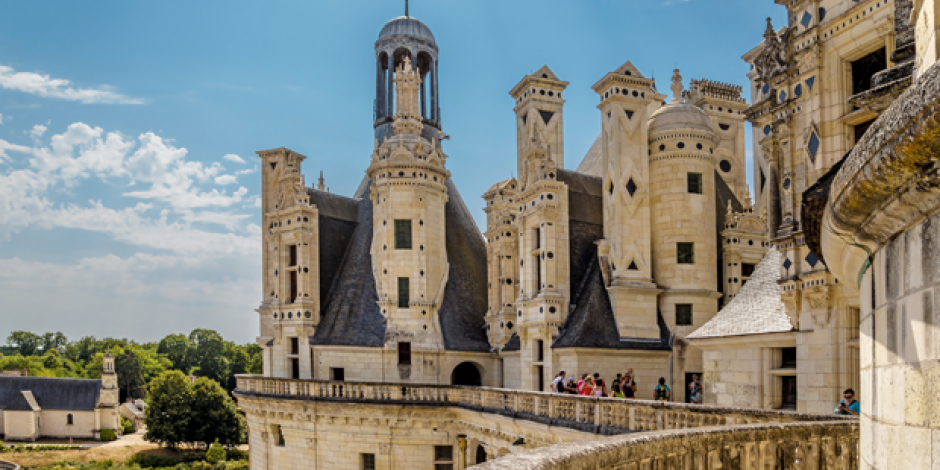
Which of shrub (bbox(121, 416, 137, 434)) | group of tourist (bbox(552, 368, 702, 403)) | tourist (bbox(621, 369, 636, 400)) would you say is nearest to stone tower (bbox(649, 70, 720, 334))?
group of tourist (bbox(552, 368, 702, 403))

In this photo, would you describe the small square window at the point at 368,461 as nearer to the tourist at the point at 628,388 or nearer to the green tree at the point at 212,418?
the tourist at the point at 628,388

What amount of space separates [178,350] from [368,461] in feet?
338

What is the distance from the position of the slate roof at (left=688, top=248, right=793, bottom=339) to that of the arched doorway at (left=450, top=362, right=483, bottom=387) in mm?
19515

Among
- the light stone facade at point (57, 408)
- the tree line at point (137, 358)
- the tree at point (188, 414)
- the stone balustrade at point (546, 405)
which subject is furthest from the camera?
the tree line at point (137, 358)

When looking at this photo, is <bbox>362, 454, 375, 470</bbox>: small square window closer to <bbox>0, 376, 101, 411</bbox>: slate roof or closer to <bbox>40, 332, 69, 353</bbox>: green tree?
<bbox>0, 376, 101, 411</bbox>: slate roof

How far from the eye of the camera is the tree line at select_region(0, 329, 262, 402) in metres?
107

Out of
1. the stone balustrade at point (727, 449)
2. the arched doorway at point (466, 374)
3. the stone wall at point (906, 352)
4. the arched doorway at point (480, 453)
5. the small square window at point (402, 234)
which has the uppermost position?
the small square window at point (402, 234)

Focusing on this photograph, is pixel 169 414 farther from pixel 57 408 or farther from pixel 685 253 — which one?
pixel 685 253

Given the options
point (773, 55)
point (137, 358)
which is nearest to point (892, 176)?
point (773, 55)

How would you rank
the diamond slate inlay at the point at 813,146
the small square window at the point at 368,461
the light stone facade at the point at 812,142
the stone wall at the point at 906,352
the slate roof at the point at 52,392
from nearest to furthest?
the stone wall at the point at 906,352, the light stone facade at the point at 812,142, the diamond slate inlay at the point at 813,146, the small square window at the point at 368,461, the slate roof at the point at 52,392

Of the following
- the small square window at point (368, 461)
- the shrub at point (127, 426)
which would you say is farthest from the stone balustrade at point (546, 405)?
the shrub at point (127, 426)

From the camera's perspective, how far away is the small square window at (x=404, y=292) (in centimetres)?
3700

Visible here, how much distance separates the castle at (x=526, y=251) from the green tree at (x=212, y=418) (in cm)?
2989

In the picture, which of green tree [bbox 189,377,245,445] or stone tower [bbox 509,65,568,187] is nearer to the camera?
stone tower [bbox 509,65,568,187]
